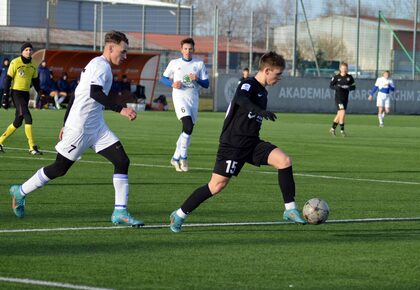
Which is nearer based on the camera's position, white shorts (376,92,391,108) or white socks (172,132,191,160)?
white socks (172,132,191,160)

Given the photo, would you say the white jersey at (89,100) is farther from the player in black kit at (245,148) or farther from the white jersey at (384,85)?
the white jersey at (384,85)

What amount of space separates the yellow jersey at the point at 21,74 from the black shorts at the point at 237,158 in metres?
11.4

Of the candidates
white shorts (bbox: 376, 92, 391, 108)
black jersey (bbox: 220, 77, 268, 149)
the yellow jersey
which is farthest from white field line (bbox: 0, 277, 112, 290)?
white shorts (bbox: 376, 92, 391, 108)

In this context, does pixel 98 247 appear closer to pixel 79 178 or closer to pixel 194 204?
pixel 194 204

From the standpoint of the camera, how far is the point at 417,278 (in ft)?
27.4

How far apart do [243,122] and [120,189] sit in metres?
1.46

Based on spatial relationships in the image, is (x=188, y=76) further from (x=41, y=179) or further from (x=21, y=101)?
(x=41, y=179)

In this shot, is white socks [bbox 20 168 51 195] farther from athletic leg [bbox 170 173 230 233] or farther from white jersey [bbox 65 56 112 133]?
athletic leg [bbox 170 173 230 233]

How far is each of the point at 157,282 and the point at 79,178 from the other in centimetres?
→ 872

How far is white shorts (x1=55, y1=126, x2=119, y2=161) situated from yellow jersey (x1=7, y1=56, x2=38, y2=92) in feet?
34.4

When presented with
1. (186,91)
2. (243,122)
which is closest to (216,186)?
(243,122)

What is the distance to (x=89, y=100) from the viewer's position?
37.2ft

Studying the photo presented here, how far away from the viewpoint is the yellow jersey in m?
21.5

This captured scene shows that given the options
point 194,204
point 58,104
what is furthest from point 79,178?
point 58,104
